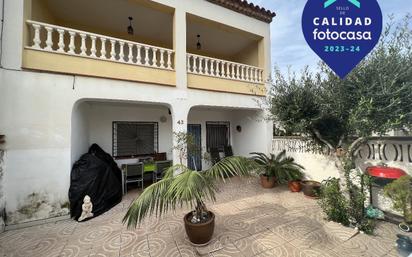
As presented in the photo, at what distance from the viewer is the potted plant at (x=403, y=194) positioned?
316cm

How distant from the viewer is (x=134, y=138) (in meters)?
7.10

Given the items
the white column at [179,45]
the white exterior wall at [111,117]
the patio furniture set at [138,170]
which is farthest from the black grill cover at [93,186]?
the white column at [179,45]

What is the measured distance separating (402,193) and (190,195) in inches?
152

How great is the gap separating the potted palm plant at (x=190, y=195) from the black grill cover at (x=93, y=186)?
2.41 meters

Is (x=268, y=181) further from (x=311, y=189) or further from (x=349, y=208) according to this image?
(x=349, y=208)

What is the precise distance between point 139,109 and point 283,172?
19.4ft

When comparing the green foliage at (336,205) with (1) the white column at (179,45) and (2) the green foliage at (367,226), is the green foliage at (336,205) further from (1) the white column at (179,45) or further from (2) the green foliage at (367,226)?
(1) the white column at (179,45)

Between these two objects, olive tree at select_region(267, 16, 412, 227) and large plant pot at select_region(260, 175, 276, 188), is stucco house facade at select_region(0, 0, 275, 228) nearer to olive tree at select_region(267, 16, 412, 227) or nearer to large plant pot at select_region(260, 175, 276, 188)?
large plant pot at select_region(260, 175, 276, 188)

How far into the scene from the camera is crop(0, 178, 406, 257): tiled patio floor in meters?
2.87

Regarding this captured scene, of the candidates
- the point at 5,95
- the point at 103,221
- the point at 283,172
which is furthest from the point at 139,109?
the point at 283,172

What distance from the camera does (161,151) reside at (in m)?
7.47

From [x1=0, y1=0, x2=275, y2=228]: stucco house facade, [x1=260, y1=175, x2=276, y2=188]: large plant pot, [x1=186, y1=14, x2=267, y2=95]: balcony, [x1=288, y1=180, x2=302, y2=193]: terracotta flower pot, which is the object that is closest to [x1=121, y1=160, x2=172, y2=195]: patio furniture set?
Result: [x1=0, y1=0, x2=275, y2=228]: stucco house facade

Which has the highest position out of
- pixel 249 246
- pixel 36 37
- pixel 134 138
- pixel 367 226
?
pixel 36 37

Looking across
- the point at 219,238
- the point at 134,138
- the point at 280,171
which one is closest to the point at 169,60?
the point at 134,138
